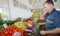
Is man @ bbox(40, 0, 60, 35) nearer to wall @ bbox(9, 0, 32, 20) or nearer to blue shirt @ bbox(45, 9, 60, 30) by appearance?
blue shirt @ bbox(45, 9, 60, 30)

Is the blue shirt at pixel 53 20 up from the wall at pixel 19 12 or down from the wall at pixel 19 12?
up

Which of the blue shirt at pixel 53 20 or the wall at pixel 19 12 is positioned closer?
the blue shirt at pixel 53 20

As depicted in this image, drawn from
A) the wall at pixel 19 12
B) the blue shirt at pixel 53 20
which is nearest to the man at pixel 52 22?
the blue shirt at pixel 53 20

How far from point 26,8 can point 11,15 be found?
2.10ft

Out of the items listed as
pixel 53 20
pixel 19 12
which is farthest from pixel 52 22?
pixel 19 12

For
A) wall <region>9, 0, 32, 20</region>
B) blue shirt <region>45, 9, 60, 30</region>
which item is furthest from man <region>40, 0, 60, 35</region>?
wall <region>9, 0, 32, 20</region>

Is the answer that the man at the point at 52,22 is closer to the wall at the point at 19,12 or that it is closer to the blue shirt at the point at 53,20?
the blue shirt at the point at 53,20

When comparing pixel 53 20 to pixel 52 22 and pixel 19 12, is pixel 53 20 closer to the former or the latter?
pixel 52 22

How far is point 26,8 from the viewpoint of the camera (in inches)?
195

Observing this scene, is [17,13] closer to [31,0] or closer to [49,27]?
[31,0]

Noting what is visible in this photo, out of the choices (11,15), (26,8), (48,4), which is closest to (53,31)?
(48,4)

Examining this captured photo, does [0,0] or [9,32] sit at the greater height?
[0,0]

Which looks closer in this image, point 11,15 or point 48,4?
point 48,4

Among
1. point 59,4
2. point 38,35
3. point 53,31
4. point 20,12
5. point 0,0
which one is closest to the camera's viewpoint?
point 53,31
